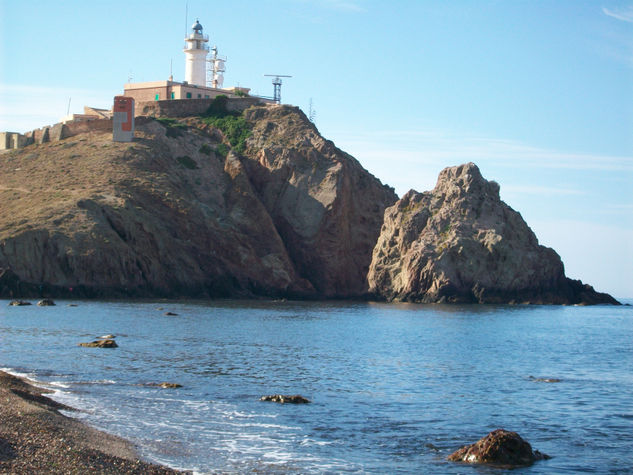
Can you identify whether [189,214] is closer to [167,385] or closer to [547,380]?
[547,380]

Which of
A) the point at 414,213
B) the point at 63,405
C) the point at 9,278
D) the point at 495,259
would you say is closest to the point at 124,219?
the point at 9,278

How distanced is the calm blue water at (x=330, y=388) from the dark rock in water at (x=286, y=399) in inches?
17.1

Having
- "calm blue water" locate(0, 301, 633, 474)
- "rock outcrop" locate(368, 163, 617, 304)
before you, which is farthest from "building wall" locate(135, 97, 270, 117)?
"calm blue water" locate(0, 301, 633, 474)

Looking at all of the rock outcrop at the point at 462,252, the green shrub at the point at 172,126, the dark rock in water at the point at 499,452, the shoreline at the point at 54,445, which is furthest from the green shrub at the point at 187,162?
the dark rock in water at the point at 499,452

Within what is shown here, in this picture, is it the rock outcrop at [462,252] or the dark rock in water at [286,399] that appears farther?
the rock outcrop at [462,252]

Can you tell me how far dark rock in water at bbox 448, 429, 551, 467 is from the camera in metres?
19.4

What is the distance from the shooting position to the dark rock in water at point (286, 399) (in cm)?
2734

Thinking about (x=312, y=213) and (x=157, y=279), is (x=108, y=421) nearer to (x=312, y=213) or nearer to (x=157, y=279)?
(x=157, y=279)

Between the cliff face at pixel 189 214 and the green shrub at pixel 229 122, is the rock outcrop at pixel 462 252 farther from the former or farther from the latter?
the green shrub at pixel 229 122

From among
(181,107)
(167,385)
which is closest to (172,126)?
(181,107)

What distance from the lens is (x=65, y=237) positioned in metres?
A: 81.8

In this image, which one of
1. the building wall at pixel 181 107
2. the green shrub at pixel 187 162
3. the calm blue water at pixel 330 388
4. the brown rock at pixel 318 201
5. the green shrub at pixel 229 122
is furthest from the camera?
the building wall at pixel 181 107

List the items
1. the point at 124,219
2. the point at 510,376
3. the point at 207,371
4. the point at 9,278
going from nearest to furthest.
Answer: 1. the point at 207,371
2. the point at 510,376
3. the point at 9,278
4. the point at 124,219

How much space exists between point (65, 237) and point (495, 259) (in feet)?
162
